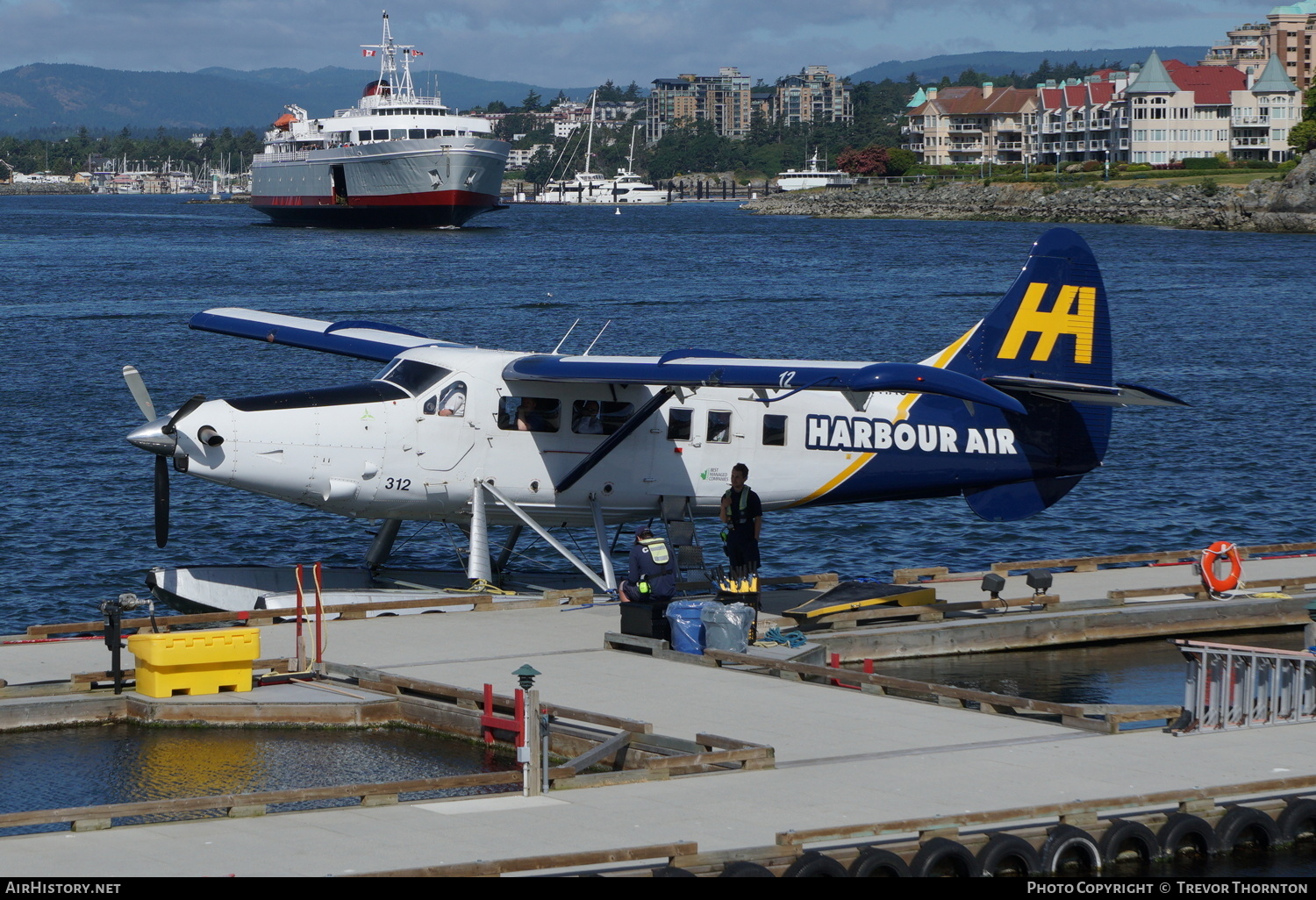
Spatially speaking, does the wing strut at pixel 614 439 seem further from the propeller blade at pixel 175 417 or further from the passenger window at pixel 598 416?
the propeller blade at pixel 175 417

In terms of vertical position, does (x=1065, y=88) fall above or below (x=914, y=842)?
above

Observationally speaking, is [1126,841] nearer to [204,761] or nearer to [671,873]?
[671,873]

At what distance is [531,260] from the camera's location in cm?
8931

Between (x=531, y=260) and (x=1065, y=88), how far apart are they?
103845 mm

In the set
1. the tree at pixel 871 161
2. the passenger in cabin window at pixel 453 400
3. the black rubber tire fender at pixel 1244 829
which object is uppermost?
the tree at pixel 871 161

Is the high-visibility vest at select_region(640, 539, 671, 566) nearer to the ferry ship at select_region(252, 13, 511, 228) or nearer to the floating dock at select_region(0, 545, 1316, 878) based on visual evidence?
the floating dock at select_region(0, 545, 1316, 878)

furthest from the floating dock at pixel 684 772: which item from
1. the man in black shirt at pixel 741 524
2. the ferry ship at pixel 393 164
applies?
the ferry ship at pixel 393 164

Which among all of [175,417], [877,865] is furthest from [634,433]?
[877,865]

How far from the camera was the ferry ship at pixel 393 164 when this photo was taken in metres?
112

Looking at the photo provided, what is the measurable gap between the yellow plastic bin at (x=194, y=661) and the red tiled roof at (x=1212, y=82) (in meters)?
160

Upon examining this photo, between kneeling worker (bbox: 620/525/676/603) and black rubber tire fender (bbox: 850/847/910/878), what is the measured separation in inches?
243

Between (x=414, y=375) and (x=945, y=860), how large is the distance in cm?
928

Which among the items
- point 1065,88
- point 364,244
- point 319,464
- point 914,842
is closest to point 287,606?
point 319,464

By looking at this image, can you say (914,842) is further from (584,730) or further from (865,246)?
(865,246)
